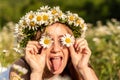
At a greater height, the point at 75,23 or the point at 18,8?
the point at 18,8

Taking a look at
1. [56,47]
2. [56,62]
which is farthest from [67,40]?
[56,62]

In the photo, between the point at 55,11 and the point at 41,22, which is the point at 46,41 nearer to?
the point at 41,22

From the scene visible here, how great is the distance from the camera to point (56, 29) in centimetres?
529

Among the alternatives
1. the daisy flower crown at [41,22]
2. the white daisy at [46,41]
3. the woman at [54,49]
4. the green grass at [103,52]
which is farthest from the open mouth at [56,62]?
the green grass at [103,52]

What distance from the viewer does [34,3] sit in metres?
15.7

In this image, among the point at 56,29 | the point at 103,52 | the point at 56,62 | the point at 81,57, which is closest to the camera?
the point at 56,62

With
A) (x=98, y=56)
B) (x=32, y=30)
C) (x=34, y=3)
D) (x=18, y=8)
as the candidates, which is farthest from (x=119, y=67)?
(x=18, y=8)

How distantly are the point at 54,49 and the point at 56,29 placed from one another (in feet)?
0.63

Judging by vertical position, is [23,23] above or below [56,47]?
above

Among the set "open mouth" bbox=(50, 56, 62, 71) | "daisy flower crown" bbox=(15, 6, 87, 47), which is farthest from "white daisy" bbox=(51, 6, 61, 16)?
"open mouth" bbox=(50, 56, 62, 71)

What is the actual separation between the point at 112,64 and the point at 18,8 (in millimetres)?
17769

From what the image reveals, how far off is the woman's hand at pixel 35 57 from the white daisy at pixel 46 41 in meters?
0.08

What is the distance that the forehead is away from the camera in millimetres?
5270

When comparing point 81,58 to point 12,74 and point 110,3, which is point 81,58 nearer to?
point 12,74
